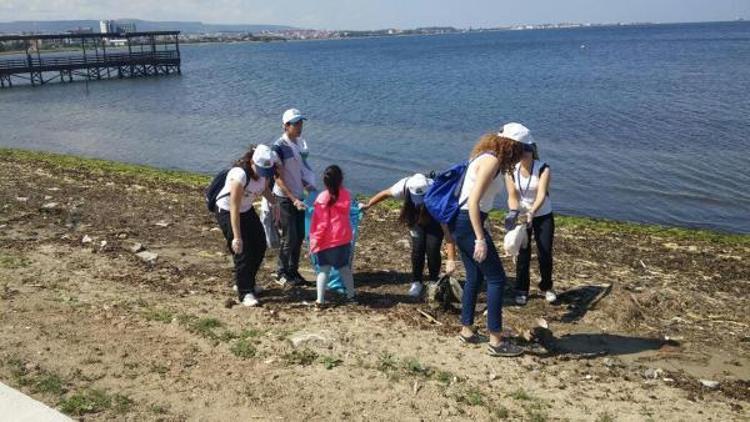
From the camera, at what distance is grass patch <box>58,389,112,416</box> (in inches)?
183

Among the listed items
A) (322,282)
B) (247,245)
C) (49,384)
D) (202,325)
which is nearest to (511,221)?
(322,282)

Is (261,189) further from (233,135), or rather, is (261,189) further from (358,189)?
(233,135)

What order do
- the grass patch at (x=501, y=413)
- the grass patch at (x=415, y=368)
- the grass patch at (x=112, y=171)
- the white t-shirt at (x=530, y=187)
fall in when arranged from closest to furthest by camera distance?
1. the grass patch at (x=501, y=413)
2. the grass patch at (x=415, y=368)
3. the white t-shirt at (x=530, y=187)
4. the grass patch at (x=112, y=171)

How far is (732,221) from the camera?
14.5 meters

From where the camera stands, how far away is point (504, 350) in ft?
18.9

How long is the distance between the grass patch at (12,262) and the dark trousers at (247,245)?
106 inches

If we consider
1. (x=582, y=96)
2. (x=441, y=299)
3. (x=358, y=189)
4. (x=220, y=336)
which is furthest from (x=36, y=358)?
(x=582, y=96)

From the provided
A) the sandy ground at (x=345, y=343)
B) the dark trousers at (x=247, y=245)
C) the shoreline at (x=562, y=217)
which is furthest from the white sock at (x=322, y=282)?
the shoreline at (x=562, y=217)

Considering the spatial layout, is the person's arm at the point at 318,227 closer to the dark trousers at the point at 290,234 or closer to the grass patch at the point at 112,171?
the dark trousers at the point at 290,234

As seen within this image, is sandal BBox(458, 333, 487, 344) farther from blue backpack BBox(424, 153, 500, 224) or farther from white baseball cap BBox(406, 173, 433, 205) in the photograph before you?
white baseball cap BBox(406, 173, 433, 205)

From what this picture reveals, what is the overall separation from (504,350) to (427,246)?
1.78m

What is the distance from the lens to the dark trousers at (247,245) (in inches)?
263

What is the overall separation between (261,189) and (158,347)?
178 cm

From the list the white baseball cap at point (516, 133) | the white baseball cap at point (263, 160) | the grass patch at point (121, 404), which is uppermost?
the white baseball cap at point (516, 133)
